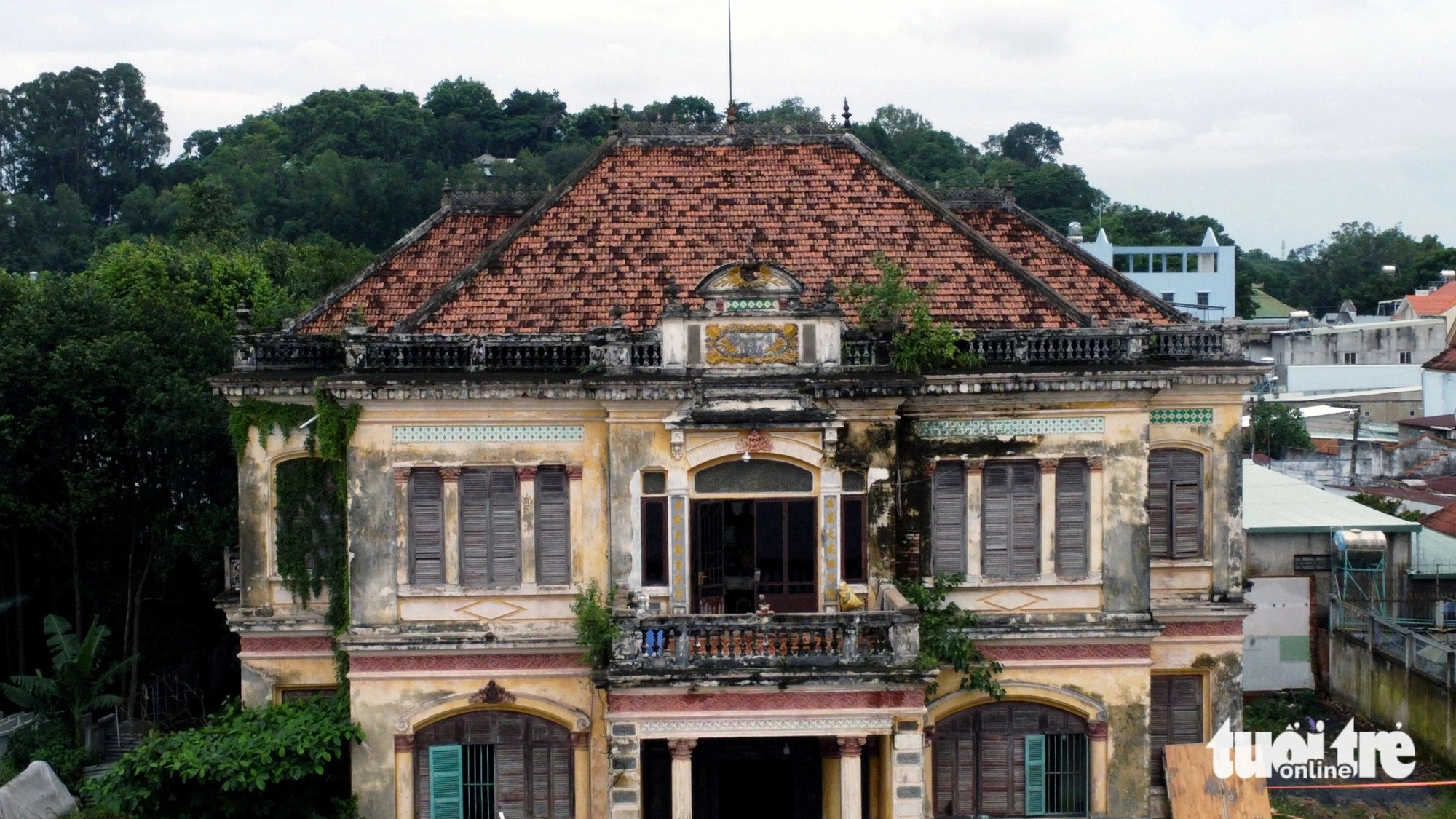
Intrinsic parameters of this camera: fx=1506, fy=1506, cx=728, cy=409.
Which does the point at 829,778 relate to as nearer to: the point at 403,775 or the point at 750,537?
the point at 750,537

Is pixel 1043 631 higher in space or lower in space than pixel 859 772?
higher

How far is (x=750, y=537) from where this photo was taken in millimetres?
23312

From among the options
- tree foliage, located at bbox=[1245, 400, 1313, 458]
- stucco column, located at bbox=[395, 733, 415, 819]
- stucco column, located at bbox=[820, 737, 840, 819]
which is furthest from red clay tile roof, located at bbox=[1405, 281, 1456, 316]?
stucco column, located at bbox=[395, 733, 415, 819]

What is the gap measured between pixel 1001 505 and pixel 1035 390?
1.95 m

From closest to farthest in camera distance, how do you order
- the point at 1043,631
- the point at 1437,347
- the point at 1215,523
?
the point at 1043,631
the point at 1215,523
the point at 1437,347

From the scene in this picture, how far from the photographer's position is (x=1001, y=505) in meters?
23.6

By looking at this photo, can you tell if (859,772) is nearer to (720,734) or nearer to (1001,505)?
(720,734)

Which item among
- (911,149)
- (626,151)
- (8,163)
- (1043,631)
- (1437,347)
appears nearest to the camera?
(1043,631)

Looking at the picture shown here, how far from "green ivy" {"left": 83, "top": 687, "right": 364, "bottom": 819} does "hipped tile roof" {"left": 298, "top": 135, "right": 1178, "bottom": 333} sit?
260 inches

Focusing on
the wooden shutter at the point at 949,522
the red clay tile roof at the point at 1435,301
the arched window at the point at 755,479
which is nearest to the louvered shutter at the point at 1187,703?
the wooden shutter at the point at 949,522

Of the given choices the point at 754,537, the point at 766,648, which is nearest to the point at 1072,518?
the point at 754,537

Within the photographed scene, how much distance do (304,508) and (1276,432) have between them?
43771 mm

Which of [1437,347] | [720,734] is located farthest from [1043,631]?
[1437,347]

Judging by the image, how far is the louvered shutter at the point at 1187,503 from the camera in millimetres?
24812
